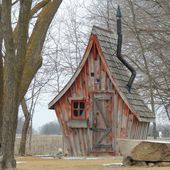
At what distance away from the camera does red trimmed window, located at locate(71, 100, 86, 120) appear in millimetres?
20719

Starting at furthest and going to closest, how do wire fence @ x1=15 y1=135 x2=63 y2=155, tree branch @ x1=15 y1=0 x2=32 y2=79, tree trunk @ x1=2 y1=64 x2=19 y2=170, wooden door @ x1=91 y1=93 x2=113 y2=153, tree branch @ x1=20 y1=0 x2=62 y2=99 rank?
wire fence @ x1=15 y1=135 x2=63 y2=155
wooden door @ x1=91 y1=93 x2=113 y2=153
tree branch @ x1=20 y1=0 x2=62 y2=99
tree branch @ x1=15 y1=0 x2=32 y2=79
tree trunk @ x1=2 y1=64 x2=19 y2=170

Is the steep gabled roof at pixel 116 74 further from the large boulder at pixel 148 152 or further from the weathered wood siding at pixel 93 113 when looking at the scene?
the large boulder at pixel 148 152

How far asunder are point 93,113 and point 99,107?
31 cm

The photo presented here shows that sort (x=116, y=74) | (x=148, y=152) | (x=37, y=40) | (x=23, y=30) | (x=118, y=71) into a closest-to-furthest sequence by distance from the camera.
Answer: (x=23, y=30)
(x=148, y=152)
(x=37, y=40)
(x=116, y=74)
(x=118, y=71)

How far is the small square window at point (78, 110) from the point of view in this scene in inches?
816

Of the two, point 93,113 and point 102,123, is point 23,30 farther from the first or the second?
A: point 102,123

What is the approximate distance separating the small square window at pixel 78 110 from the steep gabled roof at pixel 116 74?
2.11ft

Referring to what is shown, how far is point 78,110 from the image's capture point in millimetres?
20906

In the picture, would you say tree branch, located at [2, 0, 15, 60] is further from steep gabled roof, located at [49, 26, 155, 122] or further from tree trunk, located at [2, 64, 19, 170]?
steep gabled roof, located at [49, 26, 155, 122]

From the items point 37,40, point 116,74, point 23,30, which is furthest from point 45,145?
point 23,30

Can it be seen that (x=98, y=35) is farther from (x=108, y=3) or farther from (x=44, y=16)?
(x=108, y=3)

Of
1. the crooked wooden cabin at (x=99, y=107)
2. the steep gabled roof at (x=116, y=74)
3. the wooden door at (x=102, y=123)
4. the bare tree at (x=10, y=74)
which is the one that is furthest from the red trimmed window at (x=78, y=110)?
the bare tree at (x=10, y=74)

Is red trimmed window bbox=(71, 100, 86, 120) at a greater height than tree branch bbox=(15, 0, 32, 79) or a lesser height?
lesser

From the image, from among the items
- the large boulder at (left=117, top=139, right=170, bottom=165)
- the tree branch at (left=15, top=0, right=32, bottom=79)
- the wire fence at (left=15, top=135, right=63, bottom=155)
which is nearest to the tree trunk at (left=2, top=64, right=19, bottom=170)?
the tree branch at (left=15, top=0, right=32, bottom=79)
